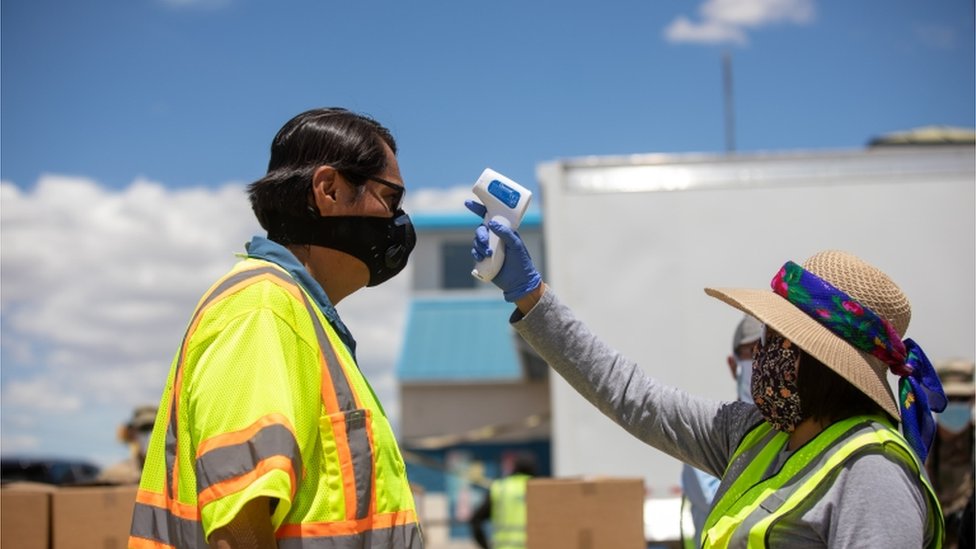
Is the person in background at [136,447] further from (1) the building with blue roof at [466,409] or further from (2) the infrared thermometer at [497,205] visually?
(1) the building with blue roof at [466,409]

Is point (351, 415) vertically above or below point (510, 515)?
above

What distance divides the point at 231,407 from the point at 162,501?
0.28 metres

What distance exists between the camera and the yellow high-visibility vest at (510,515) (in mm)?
7633

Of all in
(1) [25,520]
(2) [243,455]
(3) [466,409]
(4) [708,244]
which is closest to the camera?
(2) [243,455]

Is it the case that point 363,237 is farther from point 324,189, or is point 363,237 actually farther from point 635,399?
point 635,399

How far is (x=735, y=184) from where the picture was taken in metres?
7.53

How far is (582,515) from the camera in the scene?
4.14 m

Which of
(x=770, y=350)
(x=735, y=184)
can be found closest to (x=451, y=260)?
(x=735, y=184)

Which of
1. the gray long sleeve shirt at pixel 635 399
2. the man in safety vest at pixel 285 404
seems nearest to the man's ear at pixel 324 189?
the man in safety vest at pixel 285 404

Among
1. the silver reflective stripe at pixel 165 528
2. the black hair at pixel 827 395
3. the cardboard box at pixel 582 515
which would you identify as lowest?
the cardboard box at pixel 582 515

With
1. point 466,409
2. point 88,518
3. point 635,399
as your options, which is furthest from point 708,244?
point 466,409

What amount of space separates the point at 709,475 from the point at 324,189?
7.52 feet

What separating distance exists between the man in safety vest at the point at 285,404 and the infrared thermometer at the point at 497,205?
1.36ft

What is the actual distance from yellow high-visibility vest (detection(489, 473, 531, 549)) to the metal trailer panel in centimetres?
70
